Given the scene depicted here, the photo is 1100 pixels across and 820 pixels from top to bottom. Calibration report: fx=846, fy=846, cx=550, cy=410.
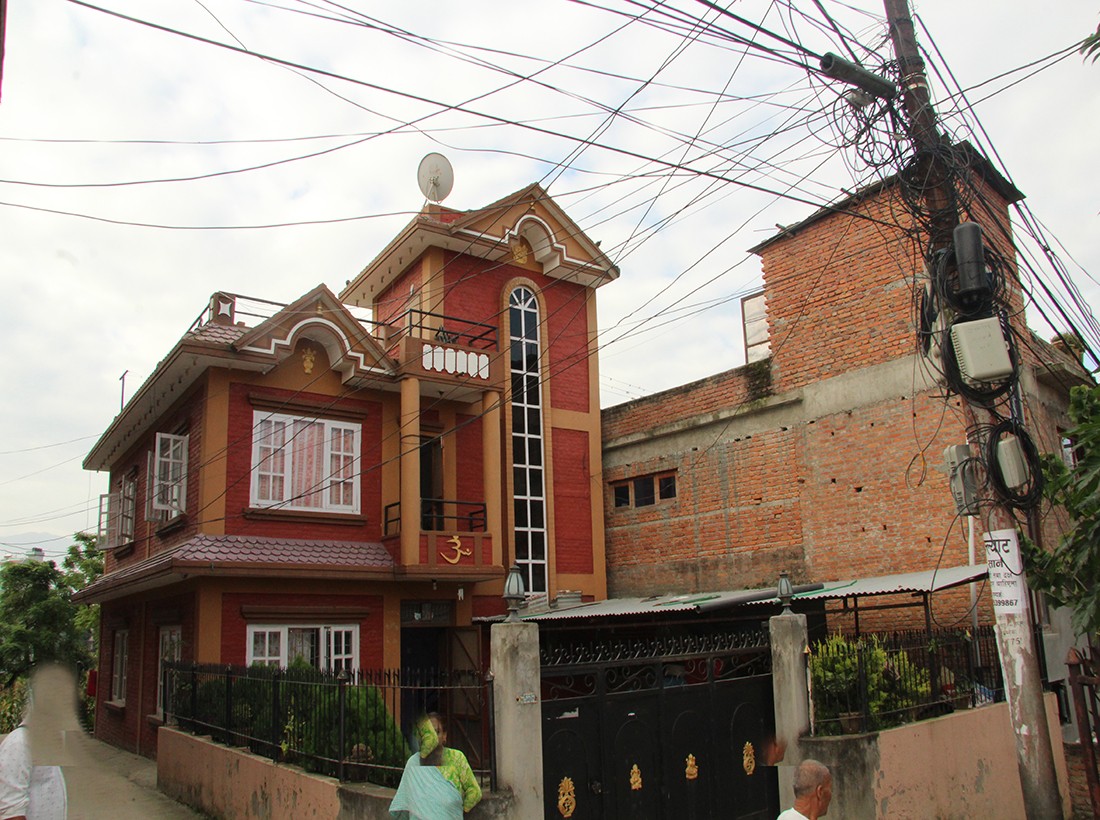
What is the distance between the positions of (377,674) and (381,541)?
814 cm

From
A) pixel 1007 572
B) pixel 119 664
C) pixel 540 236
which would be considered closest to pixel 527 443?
pixel 540 236

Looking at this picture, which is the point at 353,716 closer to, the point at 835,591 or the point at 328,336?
the point at 835,591

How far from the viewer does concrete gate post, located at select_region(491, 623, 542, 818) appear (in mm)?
6746

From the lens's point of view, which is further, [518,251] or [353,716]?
[518,251]

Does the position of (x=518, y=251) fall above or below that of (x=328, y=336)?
above

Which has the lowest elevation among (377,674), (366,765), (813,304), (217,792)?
(217,792)

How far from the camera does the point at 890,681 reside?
9859 mm

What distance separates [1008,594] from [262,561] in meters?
10.8

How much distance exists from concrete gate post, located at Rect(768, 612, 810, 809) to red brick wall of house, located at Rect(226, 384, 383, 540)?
8.88 metres

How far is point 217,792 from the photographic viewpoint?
34.0ft

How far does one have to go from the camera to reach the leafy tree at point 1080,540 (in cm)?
744

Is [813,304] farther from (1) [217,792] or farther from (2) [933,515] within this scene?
(1) [217,792]

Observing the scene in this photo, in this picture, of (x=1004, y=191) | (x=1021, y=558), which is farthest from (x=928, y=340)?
(x=1004, y=191)

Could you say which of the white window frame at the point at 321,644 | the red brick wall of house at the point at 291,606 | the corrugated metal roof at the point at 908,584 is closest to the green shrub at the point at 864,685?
the corrugated metal roof at the point at 908,584
